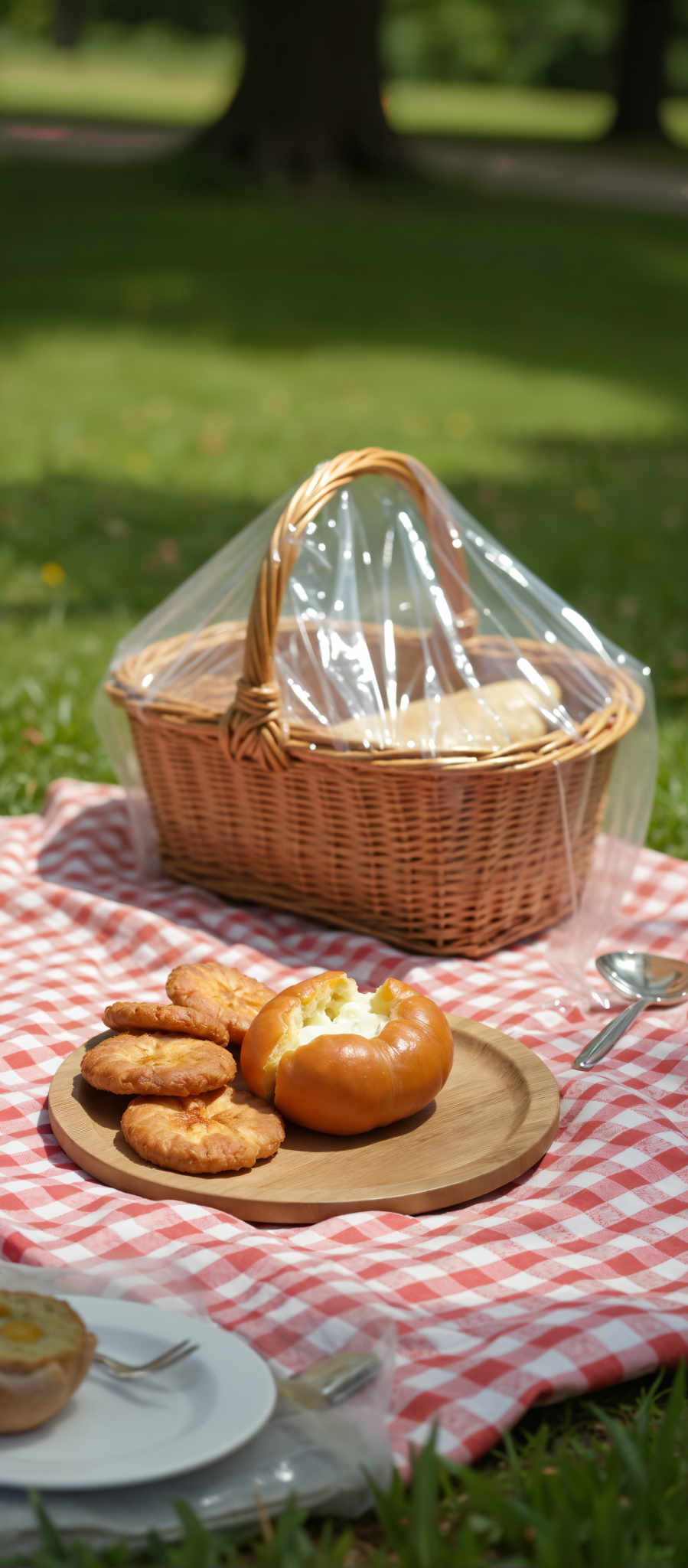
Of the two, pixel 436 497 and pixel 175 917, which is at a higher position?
pixel 436 497

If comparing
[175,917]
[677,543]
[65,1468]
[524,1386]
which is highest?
[65,1468]

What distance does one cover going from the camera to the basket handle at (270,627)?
2.70 m

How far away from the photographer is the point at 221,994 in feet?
7.75

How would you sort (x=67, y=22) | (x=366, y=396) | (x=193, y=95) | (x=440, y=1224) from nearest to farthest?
(x=440, y=1224), (x=366, y=396), (x=193, y=95), (x=67, y=22)

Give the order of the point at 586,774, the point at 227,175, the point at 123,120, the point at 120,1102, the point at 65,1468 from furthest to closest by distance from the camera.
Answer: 1. the point at 123,120
2. the point at 227,175
3. the point at 586,774
4. the point at 120,1102
5. the point at 65,1468

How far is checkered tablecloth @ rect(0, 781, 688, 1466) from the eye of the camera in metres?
1.73

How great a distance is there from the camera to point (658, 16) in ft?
73.3

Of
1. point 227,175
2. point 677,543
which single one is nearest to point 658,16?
point 227,175

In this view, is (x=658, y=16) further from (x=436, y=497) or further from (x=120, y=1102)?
(x=120, y=1102)

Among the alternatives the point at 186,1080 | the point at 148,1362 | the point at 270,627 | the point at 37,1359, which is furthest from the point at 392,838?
the point at 37,1359

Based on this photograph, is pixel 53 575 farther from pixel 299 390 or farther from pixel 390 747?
pixel 299 390

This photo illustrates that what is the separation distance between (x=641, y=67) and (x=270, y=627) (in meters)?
22.5

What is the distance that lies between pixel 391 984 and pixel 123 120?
2238 centimetres

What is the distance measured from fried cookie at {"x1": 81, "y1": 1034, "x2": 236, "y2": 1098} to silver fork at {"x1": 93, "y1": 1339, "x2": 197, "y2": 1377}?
51cm
